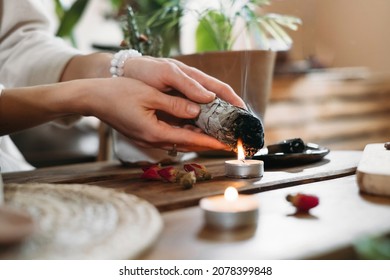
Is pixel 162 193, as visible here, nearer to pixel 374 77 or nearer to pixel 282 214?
pixel 282 214

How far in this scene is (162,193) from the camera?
602 millimetres

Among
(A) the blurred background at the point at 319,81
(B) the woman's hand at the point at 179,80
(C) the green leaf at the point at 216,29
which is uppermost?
(C) the green leaf at the point at 216,29

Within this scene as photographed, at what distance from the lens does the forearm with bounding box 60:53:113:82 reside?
3.02ft

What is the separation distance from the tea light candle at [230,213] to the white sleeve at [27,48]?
2.05ft

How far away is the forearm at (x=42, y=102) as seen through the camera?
77 cm

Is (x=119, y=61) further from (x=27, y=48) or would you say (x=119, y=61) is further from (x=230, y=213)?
(x=230, y=213)

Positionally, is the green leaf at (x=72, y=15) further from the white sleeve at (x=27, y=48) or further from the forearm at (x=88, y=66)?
the forearm at (x=88, y=66)

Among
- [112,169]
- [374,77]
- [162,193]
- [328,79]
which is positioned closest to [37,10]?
[112,169]

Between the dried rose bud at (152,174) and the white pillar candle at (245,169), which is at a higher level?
the white pillar candle at (245,169)

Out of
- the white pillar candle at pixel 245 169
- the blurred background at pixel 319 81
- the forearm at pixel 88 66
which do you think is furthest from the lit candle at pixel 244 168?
the blurred background at pixel 319 81

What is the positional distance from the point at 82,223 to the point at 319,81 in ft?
8.13

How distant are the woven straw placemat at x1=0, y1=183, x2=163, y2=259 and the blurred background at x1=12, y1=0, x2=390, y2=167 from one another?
4.85ft

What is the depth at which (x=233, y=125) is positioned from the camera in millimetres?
661
